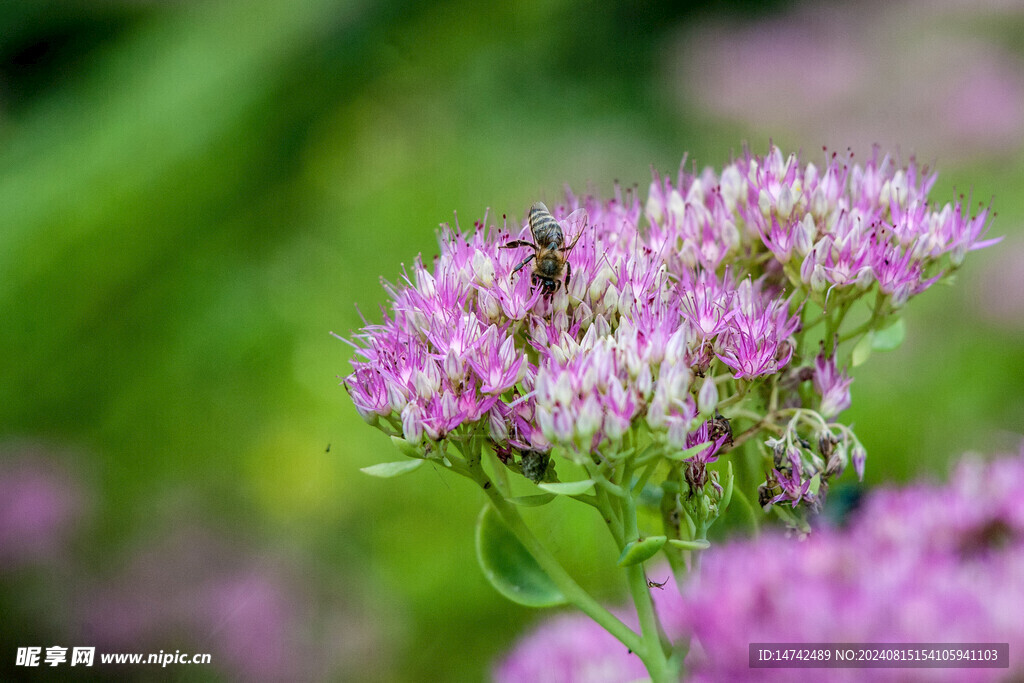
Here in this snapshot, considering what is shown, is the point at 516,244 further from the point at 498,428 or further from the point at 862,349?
the point at 862,349

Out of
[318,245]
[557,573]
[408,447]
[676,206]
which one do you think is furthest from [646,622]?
[318,245]

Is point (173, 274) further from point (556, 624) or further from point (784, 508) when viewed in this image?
point (784, 508)

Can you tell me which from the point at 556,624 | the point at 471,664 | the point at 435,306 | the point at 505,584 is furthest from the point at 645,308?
the point at 471,664

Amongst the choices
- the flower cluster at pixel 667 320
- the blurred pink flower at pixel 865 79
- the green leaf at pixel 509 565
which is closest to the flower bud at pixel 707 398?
the flower cluster at pixel 667 320

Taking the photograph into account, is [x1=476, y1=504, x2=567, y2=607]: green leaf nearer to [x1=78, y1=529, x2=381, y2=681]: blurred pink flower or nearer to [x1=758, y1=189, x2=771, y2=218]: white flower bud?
[x1=758, y1=189, x2=771, y2=218]: white flower bud

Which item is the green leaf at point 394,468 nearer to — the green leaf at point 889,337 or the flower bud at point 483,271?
the flower bud at point 483,271

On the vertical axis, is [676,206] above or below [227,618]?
above
